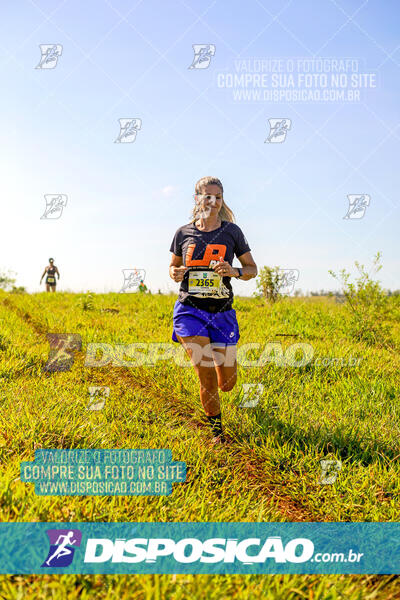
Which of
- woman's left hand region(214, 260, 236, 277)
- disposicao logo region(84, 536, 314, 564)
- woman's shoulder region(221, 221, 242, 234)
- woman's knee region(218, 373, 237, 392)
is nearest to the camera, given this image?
disposicao logo region(84, 536, 314, 564)

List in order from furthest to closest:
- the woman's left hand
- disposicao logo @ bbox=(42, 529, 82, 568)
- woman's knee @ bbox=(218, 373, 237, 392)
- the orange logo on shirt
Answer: woman's knee @ bbox=(218, 373, 237, 392) < the orange logo on shirt < the woman's left hand < disposicao logo @ bbox=(42, 529, 82, 568)

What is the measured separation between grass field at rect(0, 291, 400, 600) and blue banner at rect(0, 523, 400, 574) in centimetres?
7

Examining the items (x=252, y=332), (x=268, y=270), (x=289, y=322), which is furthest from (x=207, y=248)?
(x=268, y=270)

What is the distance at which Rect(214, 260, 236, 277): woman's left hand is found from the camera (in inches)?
152

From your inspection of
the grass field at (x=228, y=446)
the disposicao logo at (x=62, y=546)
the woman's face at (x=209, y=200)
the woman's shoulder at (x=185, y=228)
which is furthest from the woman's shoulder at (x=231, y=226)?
the disposicao logo at (x=62, y=546)

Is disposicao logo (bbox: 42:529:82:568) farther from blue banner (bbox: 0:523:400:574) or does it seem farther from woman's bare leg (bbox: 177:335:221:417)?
woman's bare leg (bbox: 177:335:221:417)

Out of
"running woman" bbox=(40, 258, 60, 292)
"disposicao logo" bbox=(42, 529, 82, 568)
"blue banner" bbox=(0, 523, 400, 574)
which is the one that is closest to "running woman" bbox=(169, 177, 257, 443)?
"blue banner" bbox=(0, 523, 400, 574)

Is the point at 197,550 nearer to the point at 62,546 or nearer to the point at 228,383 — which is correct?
the point at 62,546

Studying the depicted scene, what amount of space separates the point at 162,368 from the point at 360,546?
11.1ft

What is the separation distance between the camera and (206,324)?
4.04 m

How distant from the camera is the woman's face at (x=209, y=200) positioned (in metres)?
4.05

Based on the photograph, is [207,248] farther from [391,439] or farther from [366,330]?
[366,330]

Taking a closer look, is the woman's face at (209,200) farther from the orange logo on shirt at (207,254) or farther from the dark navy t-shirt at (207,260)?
the orange logo on shirt at (207,254)

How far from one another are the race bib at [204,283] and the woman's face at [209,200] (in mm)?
573
